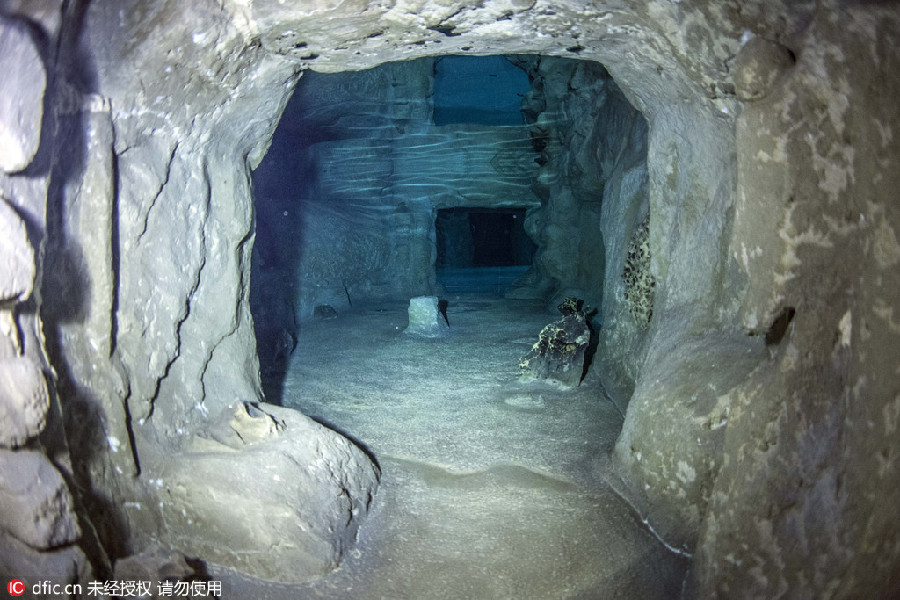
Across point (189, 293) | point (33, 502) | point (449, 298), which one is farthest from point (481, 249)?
point (33, 502)

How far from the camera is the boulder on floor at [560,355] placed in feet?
16.6

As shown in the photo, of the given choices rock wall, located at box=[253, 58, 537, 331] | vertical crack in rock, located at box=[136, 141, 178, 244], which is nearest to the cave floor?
vertical crack in rock, located at box=[136, 141, 178, 244]

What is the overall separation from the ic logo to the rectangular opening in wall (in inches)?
429

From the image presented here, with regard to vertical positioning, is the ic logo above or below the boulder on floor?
above

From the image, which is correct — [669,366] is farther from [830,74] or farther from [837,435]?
[830,74]

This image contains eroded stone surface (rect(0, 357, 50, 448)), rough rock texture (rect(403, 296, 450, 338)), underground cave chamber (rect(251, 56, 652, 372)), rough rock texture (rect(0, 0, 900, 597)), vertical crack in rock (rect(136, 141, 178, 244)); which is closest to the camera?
eroded stone surface (rect(0, 357, 50, 448))

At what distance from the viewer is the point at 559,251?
1004cm

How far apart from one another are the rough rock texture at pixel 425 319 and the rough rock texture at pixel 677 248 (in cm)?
426

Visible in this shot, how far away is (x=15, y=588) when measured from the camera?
1.69m

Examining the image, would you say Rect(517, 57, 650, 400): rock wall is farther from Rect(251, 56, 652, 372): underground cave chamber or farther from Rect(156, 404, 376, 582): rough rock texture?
Rect(156, 404, 376, 582): rough rock texture

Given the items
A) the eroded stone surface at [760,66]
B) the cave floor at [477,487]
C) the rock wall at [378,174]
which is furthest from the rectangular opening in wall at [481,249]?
the eroded stone surface at [760,66]

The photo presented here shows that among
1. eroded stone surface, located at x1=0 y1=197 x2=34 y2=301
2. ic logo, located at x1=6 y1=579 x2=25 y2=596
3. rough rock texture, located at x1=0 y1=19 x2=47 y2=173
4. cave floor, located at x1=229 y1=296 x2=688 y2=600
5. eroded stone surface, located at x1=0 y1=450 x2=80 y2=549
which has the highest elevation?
rough rock texture, located at x1=0 y1=19 x2=47 y2=173

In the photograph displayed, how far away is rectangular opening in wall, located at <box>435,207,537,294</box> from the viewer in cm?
1468

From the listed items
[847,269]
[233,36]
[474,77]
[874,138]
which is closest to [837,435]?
[847,269]
